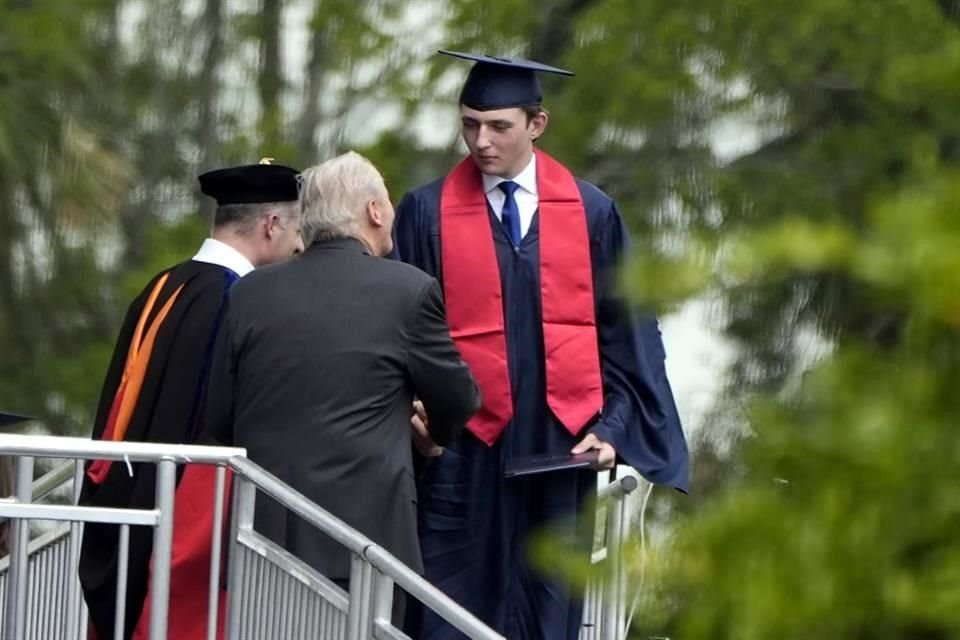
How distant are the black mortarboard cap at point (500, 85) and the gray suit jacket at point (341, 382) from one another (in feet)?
3.63

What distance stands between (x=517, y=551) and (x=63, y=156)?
740 cm

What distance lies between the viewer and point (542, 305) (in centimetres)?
598

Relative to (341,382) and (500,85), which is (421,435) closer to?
(341,382)

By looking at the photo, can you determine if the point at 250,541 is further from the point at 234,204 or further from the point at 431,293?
the point at 234,204

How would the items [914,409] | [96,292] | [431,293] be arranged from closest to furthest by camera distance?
[914,409] → [431,293] → [96,292]

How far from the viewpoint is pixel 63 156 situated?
12867 mm

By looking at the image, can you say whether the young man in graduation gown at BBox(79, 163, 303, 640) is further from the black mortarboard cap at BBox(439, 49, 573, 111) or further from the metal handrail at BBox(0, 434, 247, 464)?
the black mortarboard cap at BBox(439, 49, 573, 111)

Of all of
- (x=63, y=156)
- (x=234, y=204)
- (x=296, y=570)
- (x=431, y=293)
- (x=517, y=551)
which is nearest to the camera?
(x=296, y=570)

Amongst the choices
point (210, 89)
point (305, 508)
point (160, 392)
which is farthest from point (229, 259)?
point (210, 89)

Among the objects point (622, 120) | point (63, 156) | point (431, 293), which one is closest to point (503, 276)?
point (431, 293)

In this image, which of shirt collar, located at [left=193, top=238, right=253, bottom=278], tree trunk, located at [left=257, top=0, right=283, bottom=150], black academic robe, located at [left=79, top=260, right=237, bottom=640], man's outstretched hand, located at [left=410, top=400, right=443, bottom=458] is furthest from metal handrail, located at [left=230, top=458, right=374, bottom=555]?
tree trunk, located at [left=257, top=0, right=283, bottom=150]

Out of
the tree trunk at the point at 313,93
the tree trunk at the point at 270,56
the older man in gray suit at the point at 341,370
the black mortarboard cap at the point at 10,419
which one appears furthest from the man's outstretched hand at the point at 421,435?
the tree trunk at the point at 270,56

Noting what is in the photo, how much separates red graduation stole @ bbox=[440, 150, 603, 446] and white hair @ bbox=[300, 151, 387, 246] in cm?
94

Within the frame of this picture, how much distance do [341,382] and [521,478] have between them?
1129mm
